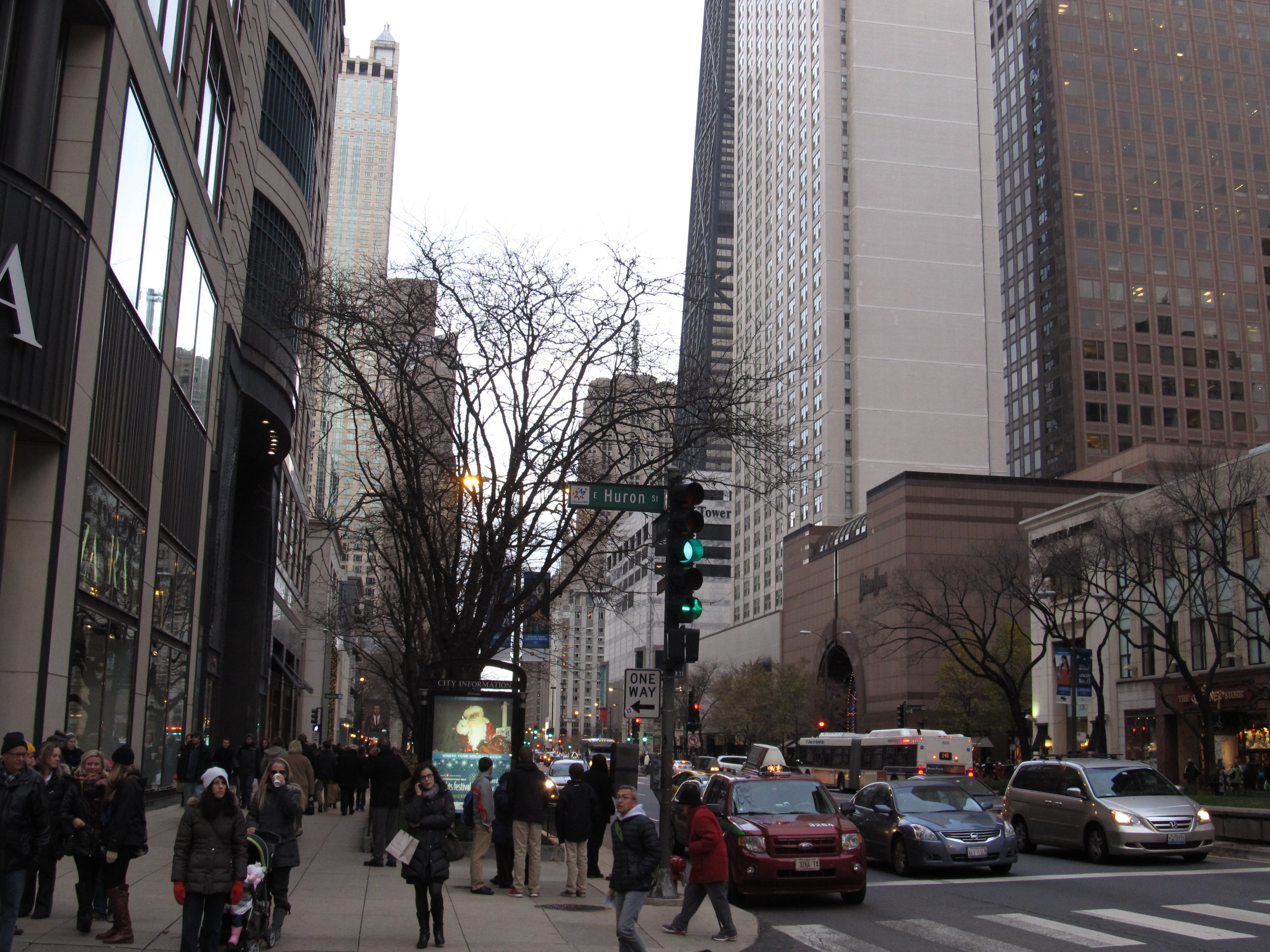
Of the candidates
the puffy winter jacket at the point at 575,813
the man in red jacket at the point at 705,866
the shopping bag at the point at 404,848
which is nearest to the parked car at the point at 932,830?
the puffy winter jacket at the point at 575,813

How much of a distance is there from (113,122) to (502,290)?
6.78 meters

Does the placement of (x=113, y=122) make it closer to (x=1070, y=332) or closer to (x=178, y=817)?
(x=178, y=817)

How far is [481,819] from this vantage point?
15438 millimetres

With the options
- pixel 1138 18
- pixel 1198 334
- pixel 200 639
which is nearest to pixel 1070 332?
pixel 1198 334

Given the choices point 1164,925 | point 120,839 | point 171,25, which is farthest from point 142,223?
point 1164,925

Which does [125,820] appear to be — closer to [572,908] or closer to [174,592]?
[572,908]

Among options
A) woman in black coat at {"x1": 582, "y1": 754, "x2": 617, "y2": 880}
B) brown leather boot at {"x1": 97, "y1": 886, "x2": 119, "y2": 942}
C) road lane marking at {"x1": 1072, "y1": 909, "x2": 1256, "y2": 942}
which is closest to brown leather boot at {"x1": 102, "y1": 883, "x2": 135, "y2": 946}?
brown leather boot at {"x1": 97, "y1": 886, "x2": 119, "y2": 942}

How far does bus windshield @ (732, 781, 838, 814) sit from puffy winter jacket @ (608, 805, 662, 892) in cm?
546

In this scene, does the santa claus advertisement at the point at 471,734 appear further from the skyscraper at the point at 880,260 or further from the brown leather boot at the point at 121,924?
the skyscraper at the point at 880,260

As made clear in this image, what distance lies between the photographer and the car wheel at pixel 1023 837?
882 inches

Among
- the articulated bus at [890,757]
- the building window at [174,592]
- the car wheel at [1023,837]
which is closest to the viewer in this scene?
the car wheel at [1023,837]

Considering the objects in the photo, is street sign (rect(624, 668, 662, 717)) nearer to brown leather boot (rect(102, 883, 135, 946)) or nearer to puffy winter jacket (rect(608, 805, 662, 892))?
puffy winter jacket (rect(608, 805, 662, 892))

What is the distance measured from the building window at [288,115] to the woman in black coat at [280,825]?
2740 cm

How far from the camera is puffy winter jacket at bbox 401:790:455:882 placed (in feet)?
35.3
